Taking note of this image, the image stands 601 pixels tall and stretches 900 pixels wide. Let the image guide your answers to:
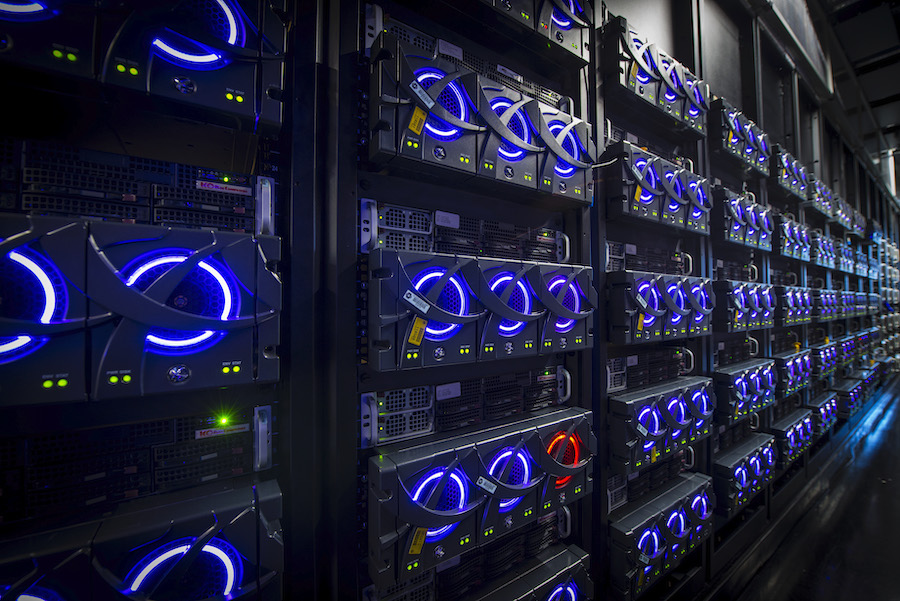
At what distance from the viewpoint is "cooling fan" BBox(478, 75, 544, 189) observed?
1.31 metres

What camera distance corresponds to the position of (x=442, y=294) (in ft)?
4.00

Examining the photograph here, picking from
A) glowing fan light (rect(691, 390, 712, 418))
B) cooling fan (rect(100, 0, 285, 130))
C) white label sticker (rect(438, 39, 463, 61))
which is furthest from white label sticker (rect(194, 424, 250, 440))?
glowing fan light (rect(691, 390, 712, 418))

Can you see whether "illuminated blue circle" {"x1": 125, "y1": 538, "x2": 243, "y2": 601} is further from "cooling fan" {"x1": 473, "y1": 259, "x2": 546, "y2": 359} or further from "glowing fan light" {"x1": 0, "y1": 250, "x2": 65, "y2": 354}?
"cooling fan" {"x1": 473, "y1": 259, "x2": 546, "y2": 359}

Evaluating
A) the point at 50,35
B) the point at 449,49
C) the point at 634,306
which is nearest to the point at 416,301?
the point at 50,35

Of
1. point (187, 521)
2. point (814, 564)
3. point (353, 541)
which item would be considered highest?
point (187, 521)

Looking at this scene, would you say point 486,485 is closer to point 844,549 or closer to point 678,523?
point 678,523

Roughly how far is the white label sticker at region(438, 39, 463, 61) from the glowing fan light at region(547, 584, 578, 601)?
2521 mm

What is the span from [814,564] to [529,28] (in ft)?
14.0

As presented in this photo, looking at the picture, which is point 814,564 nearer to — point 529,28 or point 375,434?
point 375,434

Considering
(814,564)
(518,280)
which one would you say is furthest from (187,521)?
(814,564)

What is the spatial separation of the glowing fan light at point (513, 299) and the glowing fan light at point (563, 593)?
126cm

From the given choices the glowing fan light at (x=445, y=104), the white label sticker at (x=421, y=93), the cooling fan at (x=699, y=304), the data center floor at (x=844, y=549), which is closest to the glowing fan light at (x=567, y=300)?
the glowing fan light at (x=445, y=104)

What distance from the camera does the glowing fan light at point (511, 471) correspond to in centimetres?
133

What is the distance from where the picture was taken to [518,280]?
53.6 inches
